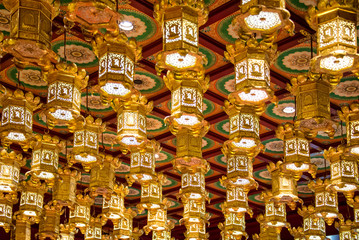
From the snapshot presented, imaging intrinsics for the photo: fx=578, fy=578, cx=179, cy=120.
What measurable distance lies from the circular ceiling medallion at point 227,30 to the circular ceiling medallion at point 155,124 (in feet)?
14.1

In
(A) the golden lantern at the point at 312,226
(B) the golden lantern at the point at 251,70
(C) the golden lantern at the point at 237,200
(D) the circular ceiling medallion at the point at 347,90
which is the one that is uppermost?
(D) the circular ceiling medallion at the point at 347,90

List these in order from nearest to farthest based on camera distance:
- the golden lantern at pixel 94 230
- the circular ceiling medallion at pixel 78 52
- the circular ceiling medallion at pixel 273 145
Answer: the circular ceiling medallion at pixel 78 52, the circular ceiling medallion at pixel 273 145, the golden lantern at pixel 94 230

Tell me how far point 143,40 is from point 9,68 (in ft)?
10.7

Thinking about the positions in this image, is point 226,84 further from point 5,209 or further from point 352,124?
point 5,209

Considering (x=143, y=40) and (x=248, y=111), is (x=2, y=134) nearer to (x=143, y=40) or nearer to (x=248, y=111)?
(x=143, y=40)

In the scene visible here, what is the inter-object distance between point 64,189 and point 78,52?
423 centimetres

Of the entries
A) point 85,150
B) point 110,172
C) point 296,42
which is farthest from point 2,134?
point 296,42

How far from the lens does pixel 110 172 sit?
46.7ft

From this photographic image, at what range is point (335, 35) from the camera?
7906 millimetres

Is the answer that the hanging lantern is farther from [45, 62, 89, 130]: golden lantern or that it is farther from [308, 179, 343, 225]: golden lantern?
[308, 179, 343, 225]: golden lantern

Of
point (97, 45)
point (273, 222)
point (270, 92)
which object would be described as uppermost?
point (97, 45)

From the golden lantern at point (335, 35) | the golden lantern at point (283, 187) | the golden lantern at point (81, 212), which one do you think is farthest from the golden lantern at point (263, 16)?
the golden lantern at point (81, 212)

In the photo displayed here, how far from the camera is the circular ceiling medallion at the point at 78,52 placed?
11688mm

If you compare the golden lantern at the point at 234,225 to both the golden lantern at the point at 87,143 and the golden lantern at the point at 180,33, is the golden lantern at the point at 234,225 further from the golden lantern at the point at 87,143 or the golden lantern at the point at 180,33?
the golden lantern at the point at 180,33
